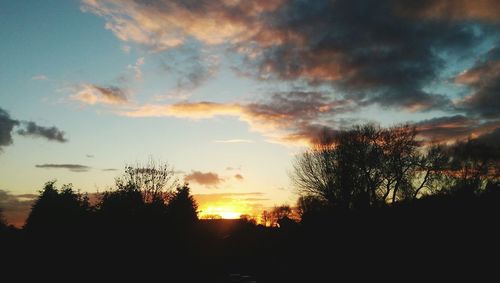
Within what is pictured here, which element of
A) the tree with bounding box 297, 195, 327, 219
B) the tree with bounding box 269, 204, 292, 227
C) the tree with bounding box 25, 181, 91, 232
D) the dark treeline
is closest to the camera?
the dark treeline

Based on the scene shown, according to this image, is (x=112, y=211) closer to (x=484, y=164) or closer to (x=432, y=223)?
(x=432, y=223)

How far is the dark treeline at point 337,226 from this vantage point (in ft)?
56.1

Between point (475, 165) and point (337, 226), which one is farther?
point (475, 165)

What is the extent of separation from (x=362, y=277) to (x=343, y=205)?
19.7 m

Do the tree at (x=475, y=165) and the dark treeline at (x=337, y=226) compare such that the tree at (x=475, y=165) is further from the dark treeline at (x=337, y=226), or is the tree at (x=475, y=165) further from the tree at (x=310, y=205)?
the tree at (x=310, y=205)

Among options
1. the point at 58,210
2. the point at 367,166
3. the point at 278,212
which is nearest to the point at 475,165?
the point at 367,166

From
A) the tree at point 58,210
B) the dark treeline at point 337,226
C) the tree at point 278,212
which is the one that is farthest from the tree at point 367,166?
the tree at point 278,212

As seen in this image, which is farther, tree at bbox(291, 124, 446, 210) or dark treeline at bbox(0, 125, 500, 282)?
tree at bbox(291, 124, 446, 210)

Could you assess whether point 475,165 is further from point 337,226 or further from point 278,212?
point 278,212

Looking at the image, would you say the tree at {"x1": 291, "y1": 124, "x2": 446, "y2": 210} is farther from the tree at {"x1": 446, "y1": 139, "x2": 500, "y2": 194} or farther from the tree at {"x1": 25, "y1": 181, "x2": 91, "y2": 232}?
the tree at {"x1": 25, "y1": 181, "x2": 91, "y2": 232}

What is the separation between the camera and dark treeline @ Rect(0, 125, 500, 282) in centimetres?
1709

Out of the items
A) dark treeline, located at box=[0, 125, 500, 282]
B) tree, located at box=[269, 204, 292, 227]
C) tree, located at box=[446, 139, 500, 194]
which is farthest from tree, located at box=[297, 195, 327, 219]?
tree, located at box=[269, 204, 292, 227]

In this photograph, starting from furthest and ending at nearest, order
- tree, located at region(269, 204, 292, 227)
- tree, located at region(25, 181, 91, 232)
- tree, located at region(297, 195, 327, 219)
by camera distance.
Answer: tree, located at region(269, 204, 292, 227)
tree, located at region(297, 195, 327, 219)
tree, located at region(25, 181, 91, 232)

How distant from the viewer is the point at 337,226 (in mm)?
28391
